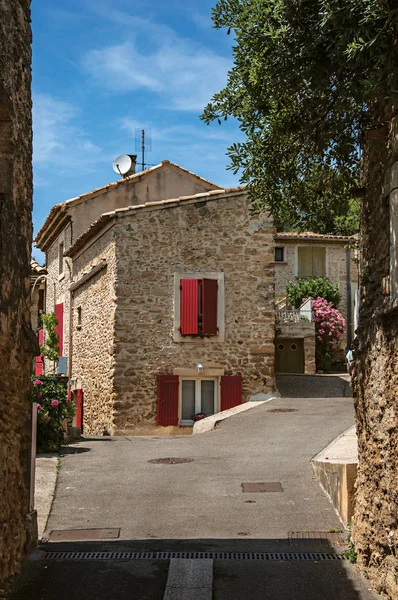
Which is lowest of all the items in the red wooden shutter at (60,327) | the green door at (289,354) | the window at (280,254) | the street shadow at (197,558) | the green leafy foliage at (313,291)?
the street shadow at (197,558)

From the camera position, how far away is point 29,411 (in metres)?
7.79

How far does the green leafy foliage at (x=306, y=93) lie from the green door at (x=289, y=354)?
20.3 m

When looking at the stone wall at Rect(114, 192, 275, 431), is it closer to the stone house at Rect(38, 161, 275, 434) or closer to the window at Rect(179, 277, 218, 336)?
the stone house at Rect(38, 161, 275, 434)

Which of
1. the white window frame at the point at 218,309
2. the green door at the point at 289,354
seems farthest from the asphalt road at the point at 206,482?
the green door at the point at 289,354

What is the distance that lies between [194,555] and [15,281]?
3387mm

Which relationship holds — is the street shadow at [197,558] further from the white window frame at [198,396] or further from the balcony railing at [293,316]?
the balcony railing at [293,316]

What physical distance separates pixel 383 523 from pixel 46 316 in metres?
21.6

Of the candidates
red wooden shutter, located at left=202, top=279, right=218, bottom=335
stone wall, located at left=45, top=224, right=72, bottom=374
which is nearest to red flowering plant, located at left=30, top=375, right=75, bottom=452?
red wooden shutter, located at left=202, top=279, right=218, bottom=335

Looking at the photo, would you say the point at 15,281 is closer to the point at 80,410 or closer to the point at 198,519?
the point at 198,519

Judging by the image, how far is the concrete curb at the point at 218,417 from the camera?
59.1ft

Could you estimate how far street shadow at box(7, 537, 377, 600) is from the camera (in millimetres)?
6902

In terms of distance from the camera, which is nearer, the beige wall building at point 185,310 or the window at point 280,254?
the beige wall building at point 185,310

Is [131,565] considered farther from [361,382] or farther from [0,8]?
[0,8]


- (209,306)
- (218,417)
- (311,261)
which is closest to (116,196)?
(209,306)
